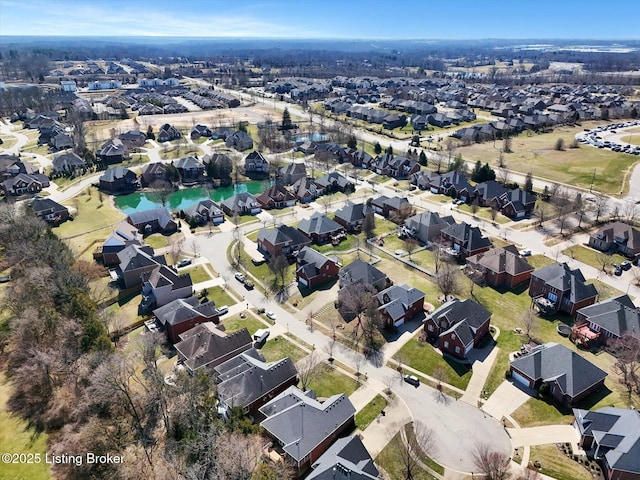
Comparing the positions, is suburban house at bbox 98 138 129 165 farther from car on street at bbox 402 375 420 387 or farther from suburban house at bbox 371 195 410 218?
car on street at bbox 402 375 420 387

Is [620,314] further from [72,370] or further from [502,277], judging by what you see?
[72,370]

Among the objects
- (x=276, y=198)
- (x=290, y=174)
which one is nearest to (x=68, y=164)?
(x=290, y=174)

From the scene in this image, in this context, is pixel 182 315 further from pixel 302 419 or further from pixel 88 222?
pixel 88 222

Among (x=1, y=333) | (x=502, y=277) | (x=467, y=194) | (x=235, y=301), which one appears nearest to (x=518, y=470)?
(x=502, y=277)

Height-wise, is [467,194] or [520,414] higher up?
[467,194]

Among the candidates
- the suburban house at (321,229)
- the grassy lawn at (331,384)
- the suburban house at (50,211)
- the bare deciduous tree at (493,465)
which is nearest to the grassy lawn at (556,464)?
the bare deciduous tree at (493,465)
